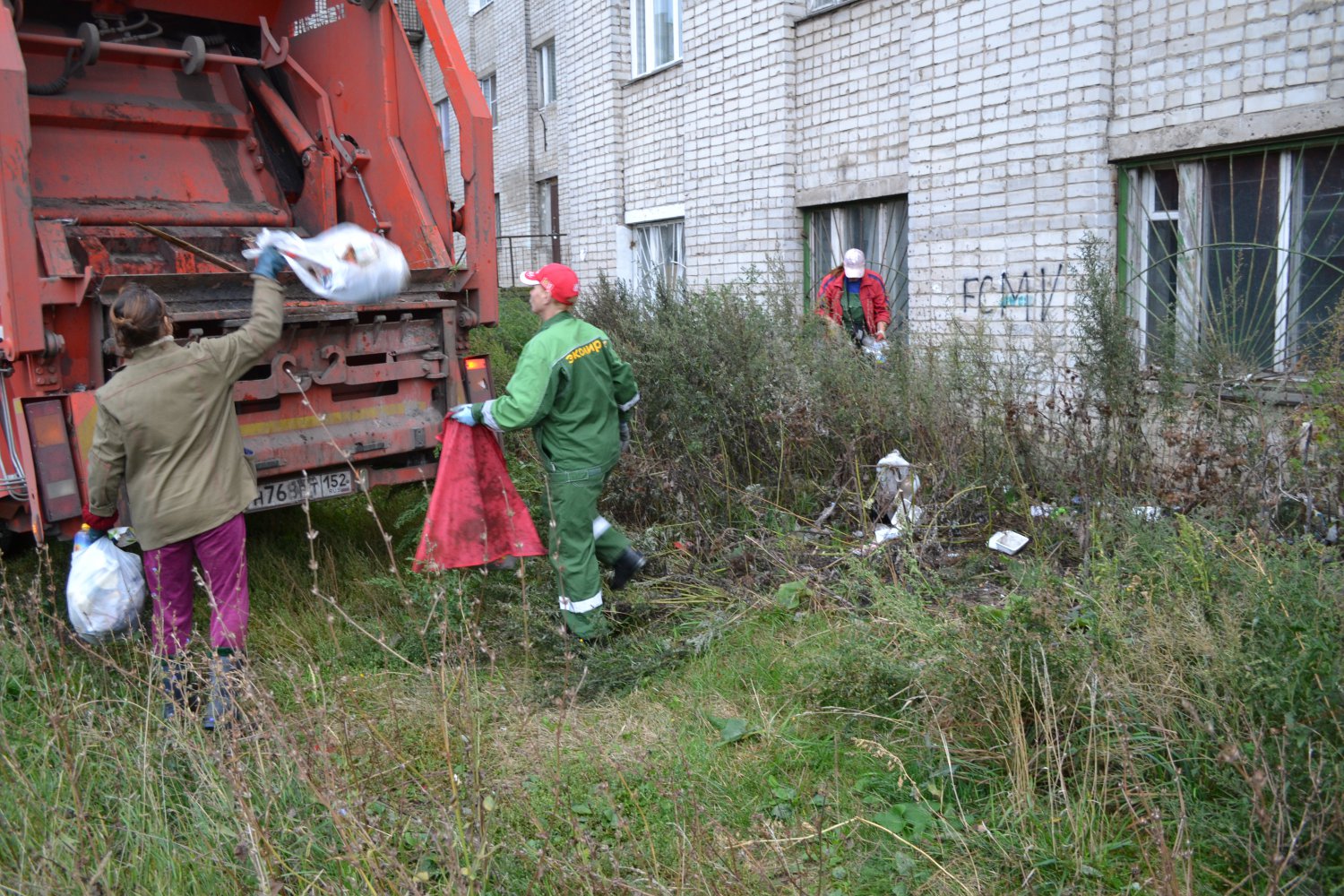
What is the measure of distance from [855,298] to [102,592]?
5735 millimetres

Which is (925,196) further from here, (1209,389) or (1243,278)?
(1209,389)

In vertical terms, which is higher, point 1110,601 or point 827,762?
point 1110,601

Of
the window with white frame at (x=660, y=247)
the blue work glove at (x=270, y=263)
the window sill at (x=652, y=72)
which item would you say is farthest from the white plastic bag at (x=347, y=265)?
the window sill at (x=652, y=72)

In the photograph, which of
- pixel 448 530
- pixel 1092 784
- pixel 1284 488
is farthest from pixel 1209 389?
pixel 448 530

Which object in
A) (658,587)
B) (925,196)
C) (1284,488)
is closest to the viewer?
(1284,488)

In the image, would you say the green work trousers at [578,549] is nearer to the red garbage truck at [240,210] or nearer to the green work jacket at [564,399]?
the green work jacket at [564,399]

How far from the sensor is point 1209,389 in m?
4.29

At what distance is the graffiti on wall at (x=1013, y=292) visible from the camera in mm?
7090

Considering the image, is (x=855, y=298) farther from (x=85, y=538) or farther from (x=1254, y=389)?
(x=85, y=538)

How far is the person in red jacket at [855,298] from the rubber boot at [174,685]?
5.22m

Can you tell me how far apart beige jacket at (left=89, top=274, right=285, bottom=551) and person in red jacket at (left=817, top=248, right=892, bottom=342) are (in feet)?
16.1

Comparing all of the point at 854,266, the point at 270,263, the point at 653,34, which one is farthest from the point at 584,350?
the point at 653,34

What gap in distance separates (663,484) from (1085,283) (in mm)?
2160

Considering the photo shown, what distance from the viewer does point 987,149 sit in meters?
7.51
